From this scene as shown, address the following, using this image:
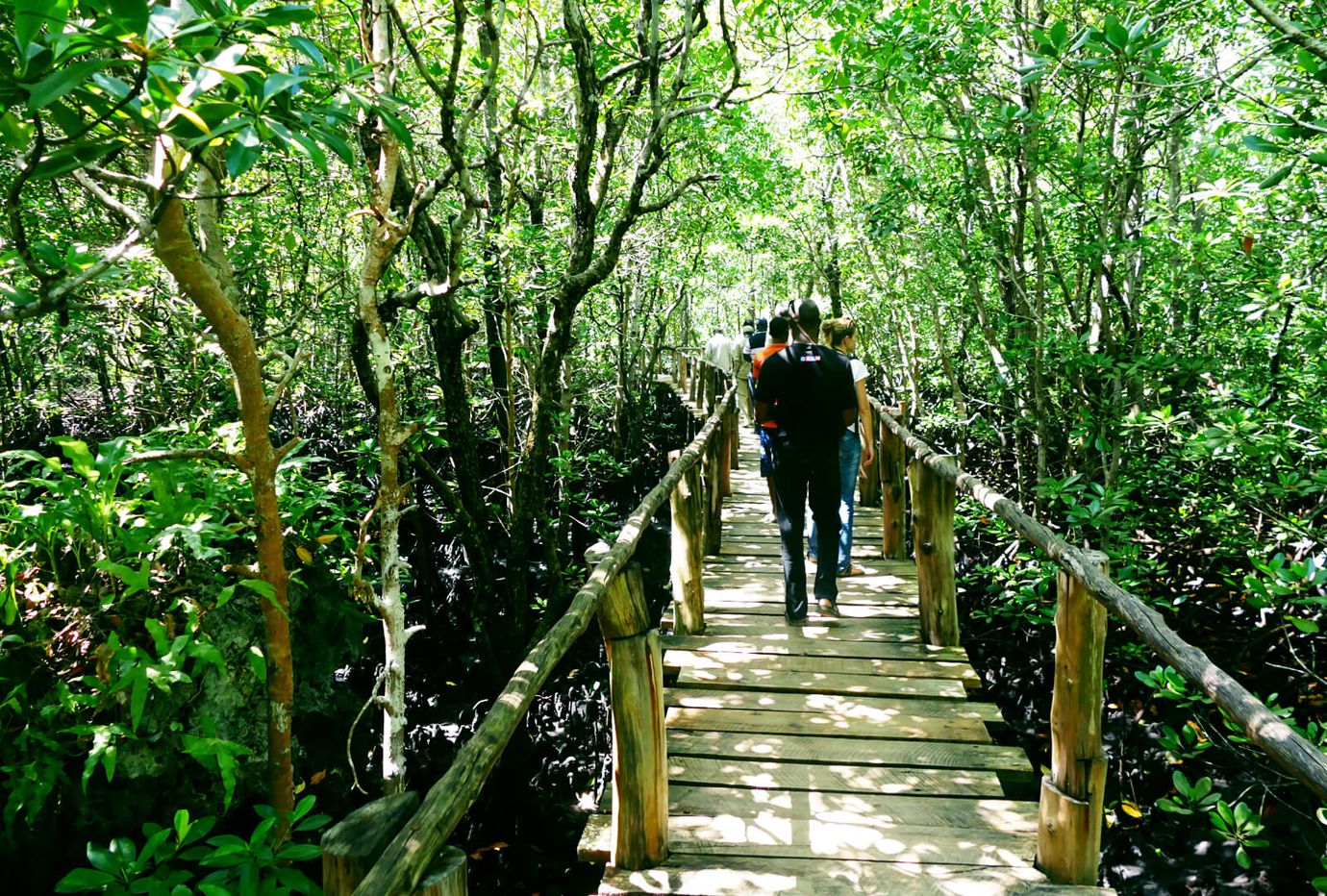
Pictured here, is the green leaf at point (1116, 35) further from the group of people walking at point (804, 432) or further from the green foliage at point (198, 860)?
the green foliage at point (198, 860)

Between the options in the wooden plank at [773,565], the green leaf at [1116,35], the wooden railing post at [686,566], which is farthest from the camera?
the wooden plank at [773,565]

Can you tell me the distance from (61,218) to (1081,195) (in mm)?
7237

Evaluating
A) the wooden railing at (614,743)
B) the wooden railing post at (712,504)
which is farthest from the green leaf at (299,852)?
the wooden railing post at (712,504)

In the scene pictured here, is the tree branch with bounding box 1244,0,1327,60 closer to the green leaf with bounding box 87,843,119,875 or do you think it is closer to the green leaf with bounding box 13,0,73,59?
the green leaf with bounding box 13,0,73,59

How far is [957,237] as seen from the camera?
6.98 metres

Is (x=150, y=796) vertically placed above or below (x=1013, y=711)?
above

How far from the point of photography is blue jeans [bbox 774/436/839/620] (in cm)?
467

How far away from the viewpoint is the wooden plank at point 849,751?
11.4 feet

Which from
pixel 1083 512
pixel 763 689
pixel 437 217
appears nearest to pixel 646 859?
pixel 763 689

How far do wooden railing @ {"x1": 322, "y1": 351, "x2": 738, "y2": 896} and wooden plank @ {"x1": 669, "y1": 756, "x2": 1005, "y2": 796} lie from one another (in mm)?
600

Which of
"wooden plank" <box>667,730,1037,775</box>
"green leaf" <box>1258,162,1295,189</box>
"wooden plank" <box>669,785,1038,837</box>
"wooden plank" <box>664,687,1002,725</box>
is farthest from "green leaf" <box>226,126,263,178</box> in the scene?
"wooden plank" <box>664,687,1002,725</box>

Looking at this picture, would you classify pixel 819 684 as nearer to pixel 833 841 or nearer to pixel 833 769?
pixel 833 769

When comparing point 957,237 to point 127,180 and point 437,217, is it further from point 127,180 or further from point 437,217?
point 127,180

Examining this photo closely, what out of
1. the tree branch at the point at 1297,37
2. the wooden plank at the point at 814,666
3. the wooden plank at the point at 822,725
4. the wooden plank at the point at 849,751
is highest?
the tree branch at the point at 1297,37
